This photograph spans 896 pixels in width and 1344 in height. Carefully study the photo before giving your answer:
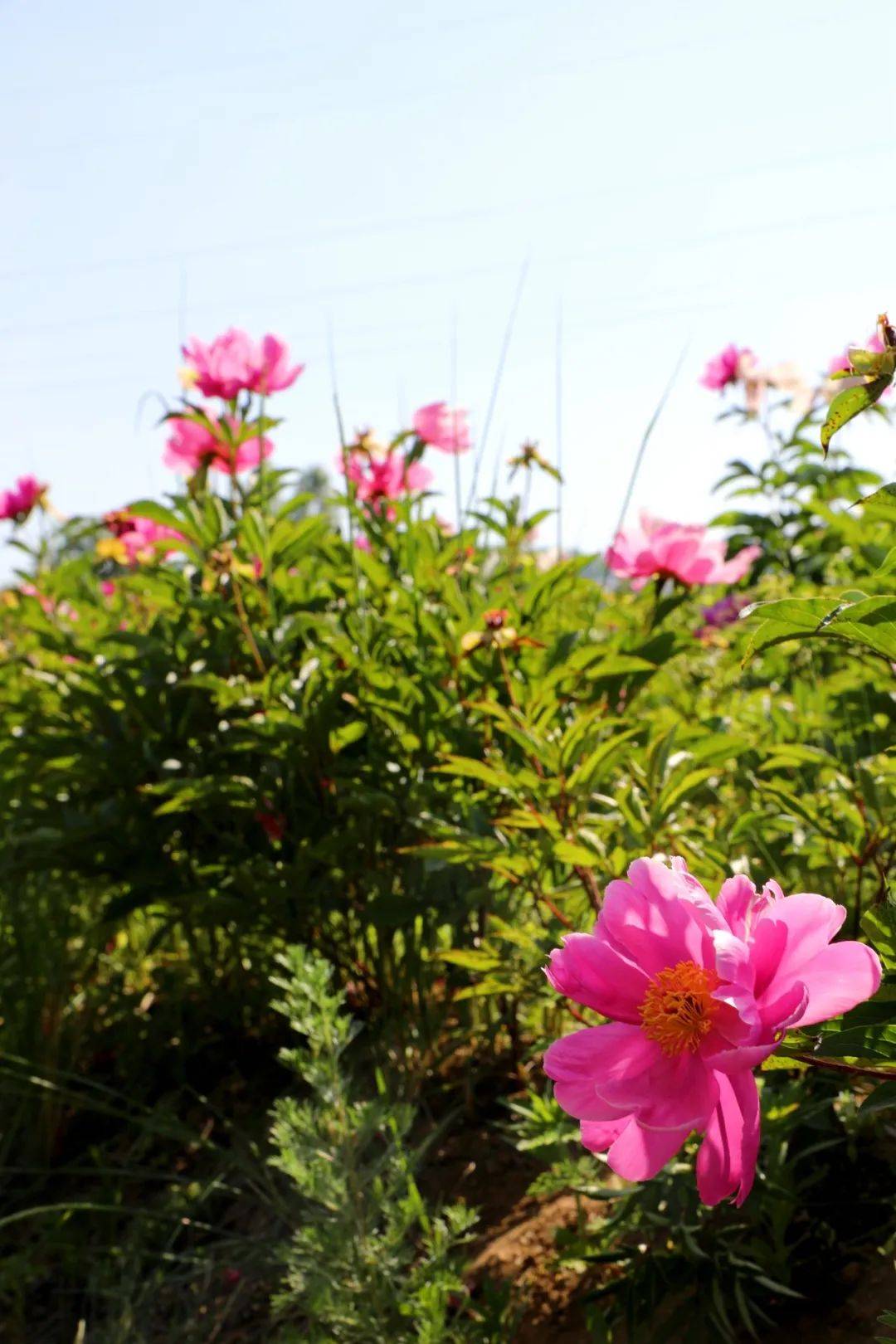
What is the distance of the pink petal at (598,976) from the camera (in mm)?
670

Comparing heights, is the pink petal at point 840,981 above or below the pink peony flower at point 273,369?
below

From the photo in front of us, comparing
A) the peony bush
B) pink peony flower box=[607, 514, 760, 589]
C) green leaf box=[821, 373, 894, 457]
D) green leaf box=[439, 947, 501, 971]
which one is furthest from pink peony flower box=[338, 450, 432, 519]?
green leaf box=[821, 373, 894, 457]

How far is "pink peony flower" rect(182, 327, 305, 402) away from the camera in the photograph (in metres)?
2.02

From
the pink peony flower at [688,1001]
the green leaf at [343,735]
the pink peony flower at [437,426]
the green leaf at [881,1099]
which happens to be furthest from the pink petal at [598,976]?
the pink peony flower at [437,426]

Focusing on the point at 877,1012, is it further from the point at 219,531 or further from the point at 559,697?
the point at 219,531

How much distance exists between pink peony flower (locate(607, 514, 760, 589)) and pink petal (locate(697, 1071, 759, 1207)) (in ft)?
3.87

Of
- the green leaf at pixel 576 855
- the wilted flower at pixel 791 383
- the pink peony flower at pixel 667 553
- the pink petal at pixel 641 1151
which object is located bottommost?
the pink petal at pixel 641 1151

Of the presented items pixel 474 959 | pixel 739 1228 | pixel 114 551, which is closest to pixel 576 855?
pixel 474 959

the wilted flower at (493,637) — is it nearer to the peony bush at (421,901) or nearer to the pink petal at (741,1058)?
the peony bush at (421,901)

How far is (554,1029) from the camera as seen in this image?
154 cm

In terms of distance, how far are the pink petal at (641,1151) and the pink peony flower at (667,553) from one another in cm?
118

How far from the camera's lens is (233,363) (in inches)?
80.0

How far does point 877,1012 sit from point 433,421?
5.53 ft

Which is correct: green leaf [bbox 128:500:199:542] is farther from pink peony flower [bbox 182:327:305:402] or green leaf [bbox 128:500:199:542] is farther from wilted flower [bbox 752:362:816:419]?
wilted flower [bbox 752:362:816:419]
